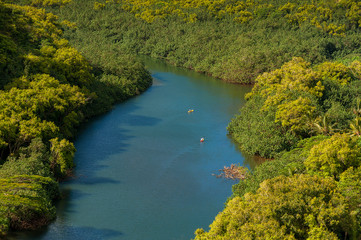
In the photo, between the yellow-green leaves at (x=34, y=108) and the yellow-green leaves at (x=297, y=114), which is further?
the yellow-green leaves at (x=297, y=114)

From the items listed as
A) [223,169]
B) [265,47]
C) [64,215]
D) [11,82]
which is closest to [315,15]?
[265,47]

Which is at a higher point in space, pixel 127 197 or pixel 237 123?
pixel 237 123

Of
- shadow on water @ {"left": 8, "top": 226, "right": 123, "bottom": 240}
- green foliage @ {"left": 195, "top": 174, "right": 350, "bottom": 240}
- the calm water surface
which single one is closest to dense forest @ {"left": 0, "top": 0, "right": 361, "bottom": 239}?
green foliage @ {"left": 195, "top": 174, "right": 350, "bottom": 240}

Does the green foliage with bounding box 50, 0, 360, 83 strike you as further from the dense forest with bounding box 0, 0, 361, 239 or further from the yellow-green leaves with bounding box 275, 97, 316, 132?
the yellow-green leaves with bounding box 275, 97, 316, 132

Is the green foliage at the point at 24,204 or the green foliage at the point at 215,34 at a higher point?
the green foliage at the point at 215,34

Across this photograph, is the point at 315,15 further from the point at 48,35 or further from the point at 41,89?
the point at 41,89

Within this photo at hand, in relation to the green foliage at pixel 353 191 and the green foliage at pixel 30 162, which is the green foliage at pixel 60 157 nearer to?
the green foliage at pixel 30 162

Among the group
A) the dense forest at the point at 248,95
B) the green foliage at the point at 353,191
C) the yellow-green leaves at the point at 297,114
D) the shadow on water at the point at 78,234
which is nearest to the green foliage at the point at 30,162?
the dense forest at the point at 248,95
